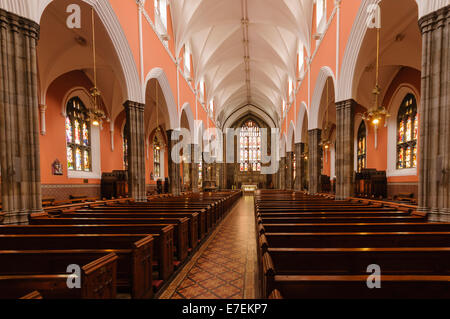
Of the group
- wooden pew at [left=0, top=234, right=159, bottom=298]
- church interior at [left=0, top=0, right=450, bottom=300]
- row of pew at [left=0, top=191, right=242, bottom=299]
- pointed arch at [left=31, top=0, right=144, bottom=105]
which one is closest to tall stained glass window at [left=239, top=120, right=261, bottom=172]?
church interior at [left=0, top=0, right=450, bottom=300]

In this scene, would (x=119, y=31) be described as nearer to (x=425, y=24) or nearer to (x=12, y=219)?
(x=12, y=219)

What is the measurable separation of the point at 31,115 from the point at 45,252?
3.73m

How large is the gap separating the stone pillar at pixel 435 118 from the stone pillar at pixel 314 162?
300 inches

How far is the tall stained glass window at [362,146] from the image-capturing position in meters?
16.2

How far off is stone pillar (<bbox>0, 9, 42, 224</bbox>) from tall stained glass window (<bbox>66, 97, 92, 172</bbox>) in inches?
332

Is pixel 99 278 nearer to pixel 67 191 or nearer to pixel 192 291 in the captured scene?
→ pixel 192 291

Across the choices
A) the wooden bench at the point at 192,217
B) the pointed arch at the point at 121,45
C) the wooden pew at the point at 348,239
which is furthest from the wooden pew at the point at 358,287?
the pointed arch at the point at 121,45

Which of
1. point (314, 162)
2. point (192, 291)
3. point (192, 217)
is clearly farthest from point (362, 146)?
point (192, 291)

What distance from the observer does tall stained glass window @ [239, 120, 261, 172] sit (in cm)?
3195

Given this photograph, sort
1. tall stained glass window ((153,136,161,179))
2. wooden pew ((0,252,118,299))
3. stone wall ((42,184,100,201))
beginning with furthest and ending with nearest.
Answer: tall stained glass window ((153,136,161,179)) → stone wall ((42,184,100,201)) → wooden pew ((0,252,118,299))

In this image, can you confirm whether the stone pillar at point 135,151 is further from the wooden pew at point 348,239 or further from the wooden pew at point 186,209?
the wooden pew at point 348,239

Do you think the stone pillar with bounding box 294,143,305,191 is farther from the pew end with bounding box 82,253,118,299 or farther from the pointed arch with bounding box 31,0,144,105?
the pew end with bounding box 82,253,118,299

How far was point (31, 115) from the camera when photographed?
15.0 ft

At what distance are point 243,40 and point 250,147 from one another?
682 inches
